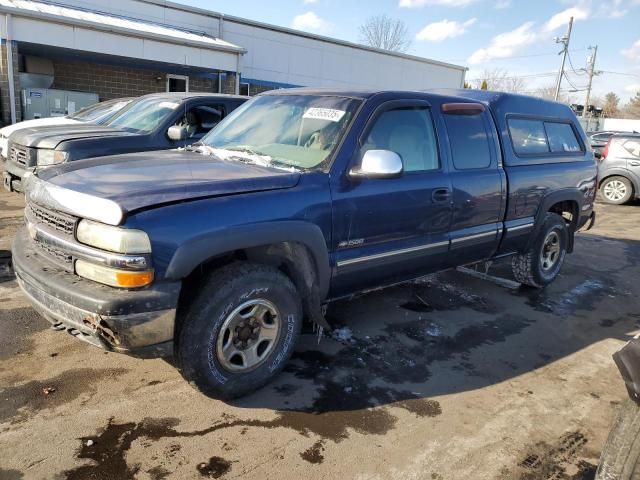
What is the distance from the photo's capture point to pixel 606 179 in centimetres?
1312

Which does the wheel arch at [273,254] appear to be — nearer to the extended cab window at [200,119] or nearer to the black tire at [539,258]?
the black tire at [539,258]

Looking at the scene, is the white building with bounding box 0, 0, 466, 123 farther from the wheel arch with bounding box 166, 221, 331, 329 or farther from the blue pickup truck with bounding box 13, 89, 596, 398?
the wheel arch with bounding box 166, 221, 331, 329

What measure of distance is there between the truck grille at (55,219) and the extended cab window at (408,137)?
1.92m

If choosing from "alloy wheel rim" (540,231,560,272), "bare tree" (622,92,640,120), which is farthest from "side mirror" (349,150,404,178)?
"bare tree" (622,92,640,120)

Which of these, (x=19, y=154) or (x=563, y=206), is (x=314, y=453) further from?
(x=19, y=154)

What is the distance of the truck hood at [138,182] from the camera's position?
2650 mm

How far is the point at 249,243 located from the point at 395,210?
1265 mm

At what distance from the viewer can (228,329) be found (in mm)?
3002

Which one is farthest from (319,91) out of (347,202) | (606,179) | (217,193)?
(606,179)

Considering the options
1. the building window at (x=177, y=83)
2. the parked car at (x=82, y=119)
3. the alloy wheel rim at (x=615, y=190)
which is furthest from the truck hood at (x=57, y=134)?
the building window at (x=177, y=83)

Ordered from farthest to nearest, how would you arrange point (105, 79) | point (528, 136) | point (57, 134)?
point (105, 79) < point (57, 134) < point (528, 136)

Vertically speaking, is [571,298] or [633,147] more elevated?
[633,147]

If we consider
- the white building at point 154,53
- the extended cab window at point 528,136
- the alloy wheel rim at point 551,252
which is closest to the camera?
the extended cab window at point 528,136

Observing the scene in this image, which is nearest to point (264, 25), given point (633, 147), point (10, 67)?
point (10, 67)
